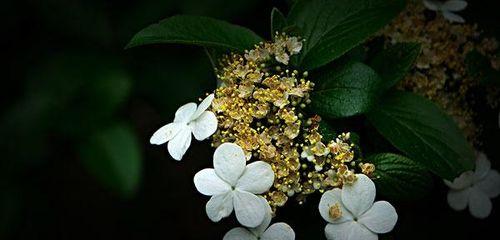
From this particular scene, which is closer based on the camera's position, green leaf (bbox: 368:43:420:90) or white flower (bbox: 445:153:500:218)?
green leaf (bbox: 368:43:420:90)

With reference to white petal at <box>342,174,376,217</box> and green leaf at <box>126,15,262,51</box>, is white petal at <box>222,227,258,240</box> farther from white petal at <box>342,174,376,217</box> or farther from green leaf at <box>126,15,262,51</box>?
green leaf at <box>126,15,262,51</box>

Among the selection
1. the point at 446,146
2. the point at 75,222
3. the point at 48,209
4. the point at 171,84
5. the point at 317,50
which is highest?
the point at 317,50

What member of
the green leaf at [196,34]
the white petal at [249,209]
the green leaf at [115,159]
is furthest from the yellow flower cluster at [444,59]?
the green leaf at [115,159]

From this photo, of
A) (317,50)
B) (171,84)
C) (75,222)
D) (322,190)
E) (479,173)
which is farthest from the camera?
(75,222)

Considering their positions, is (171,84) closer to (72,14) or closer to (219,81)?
(72,14)

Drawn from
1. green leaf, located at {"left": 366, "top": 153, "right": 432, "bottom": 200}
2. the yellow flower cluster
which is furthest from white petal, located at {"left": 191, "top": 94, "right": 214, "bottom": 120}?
the yellow flower cluster

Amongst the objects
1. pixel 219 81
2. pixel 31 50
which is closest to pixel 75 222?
pixel 31 50
